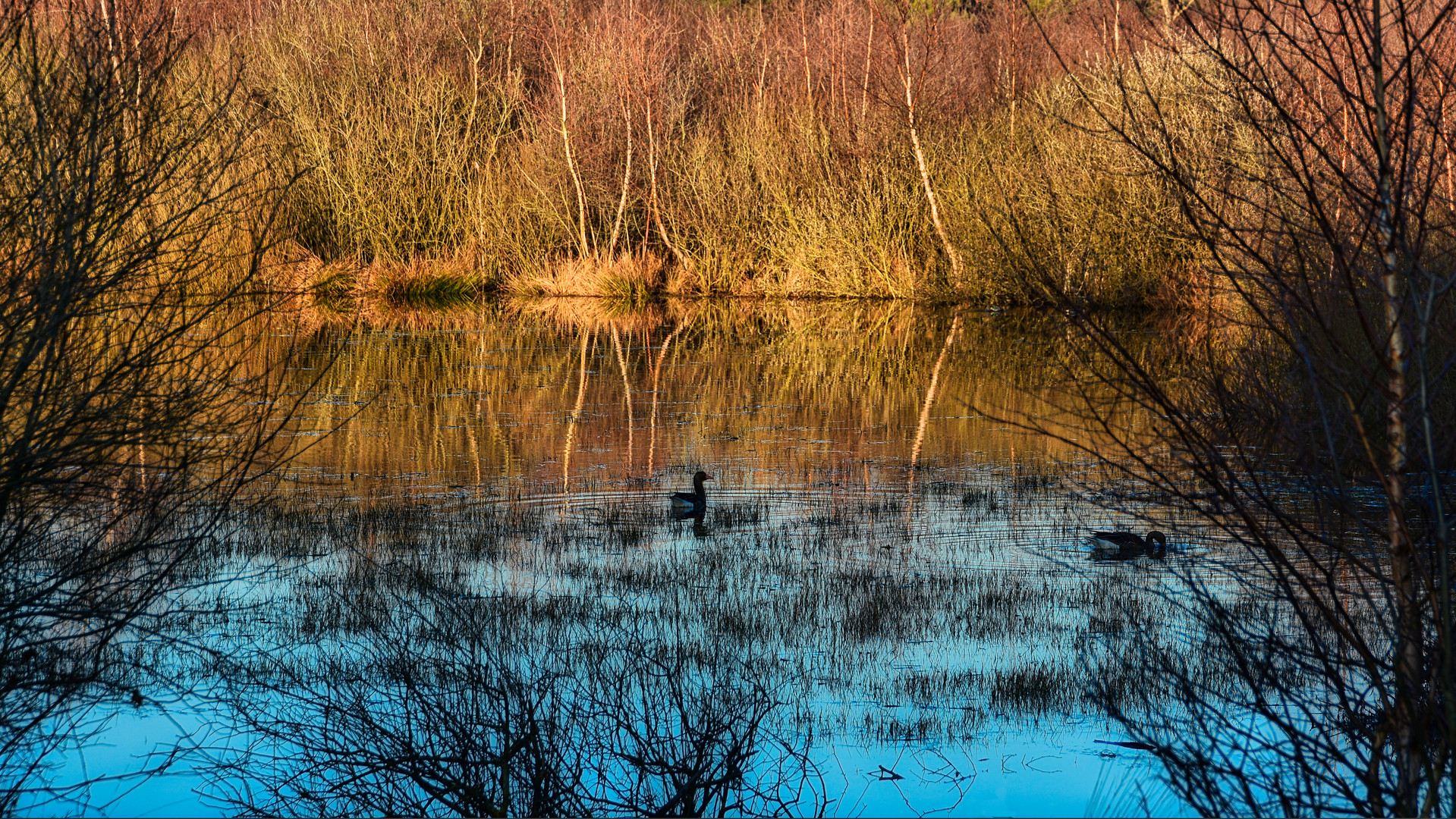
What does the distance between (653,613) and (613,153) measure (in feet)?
75.8

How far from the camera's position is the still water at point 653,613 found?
4.66 m

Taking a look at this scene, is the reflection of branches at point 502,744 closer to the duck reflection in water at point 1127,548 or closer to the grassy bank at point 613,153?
the duck reflection in water at point 1127,548

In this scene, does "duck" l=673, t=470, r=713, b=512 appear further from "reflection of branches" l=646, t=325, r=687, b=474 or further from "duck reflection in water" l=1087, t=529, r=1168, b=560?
"duck reflection in water" l=1087, t=529, r=1168, b=560

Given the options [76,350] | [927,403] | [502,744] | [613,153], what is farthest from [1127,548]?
[613,153]

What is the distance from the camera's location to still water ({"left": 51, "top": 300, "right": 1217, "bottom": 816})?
15.3ft

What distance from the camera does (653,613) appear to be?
7.00 metres

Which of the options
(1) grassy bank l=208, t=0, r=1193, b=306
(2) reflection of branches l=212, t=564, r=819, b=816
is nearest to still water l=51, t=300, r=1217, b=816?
(2) reflection of branches l=212, t=564, r=819, b=816

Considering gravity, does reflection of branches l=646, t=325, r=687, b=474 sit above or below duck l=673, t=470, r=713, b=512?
above

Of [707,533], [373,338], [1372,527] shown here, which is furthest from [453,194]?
[1372,527]

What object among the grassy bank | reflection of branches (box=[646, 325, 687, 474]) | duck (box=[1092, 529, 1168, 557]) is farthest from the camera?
the grassy bank

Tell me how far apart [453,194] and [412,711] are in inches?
969

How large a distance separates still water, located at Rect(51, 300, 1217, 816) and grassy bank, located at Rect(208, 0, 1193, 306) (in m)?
10.8

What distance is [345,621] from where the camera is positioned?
688 centimetres

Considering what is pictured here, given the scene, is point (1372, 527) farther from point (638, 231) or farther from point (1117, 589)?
point (638, 231)
